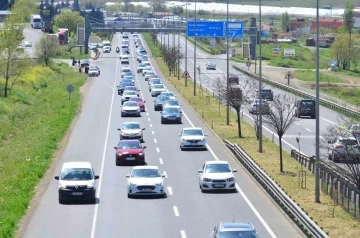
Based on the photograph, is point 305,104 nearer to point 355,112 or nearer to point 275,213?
point 355,112

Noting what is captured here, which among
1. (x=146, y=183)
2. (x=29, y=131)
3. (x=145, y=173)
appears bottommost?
(x=29, y=131)

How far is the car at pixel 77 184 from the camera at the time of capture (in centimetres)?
3491

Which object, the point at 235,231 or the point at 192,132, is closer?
the point at 235,231

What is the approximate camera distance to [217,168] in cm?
3888

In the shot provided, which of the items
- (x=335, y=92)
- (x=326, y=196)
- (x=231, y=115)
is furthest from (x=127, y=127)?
(x=335, y=92)

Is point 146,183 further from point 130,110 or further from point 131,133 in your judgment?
point 130,110

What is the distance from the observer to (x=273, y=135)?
58312mm

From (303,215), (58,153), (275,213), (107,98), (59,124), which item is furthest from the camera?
(107,98)

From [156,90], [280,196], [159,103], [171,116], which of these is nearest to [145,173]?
[280,196]

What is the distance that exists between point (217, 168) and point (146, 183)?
3617 mm

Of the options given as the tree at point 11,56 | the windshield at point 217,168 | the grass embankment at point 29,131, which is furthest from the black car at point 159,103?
the windshield at point 217,168

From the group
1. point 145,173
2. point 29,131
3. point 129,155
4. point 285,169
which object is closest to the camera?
point 145,173

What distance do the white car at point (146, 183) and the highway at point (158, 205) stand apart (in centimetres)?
34

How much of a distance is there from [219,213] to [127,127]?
2318 cm
